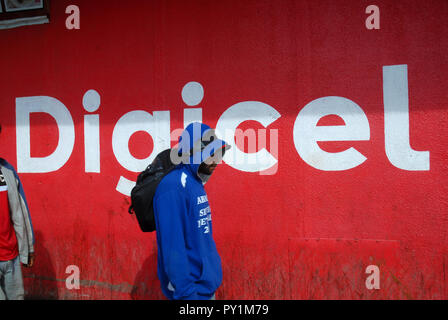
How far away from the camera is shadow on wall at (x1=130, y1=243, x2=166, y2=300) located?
3.79 meters

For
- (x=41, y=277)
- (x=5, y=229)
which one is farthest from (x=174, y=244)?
(x=41, y=277)

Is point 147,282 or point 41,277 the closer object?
point 147,282

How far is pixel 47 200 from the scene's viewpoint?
161 inches

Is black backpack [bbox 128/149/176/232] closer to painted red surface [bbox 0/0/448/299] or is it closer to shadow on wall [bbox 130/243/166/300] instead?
painted red surface [bbox 0/0/448/299]

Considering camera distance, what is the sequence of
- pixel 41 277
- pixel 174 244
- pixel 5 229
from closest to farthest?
1. pixel 174 244
2. pixel 5 229
3. pixel 41 277

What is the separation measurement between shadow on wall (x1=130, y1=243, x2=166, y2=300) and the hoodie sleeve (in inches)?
75.4

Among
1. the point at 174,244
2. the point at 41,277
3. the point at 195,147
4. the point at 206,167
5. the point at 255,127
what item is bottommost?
the point at 41,277

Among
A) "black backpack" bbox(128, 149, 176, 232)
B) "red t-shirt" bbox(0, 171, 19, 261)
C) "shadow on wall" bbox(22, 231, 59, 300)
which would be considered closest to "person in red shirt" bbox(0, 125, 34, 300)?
"red t-shirt" bbox(0, 171, 19, 261)

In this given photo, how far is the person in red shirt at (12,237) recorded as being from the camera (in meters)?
2.96

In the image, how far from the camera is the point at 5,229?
297cm

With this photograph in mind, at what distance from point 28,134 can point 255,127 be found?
2.64m

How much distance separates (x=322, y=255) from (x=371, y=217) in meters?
0.58

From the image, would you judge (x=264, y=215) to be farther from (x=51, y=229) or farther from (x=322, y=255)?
(x=51, y=229)

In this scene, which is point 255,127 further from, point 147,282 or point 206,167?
point 147,282
